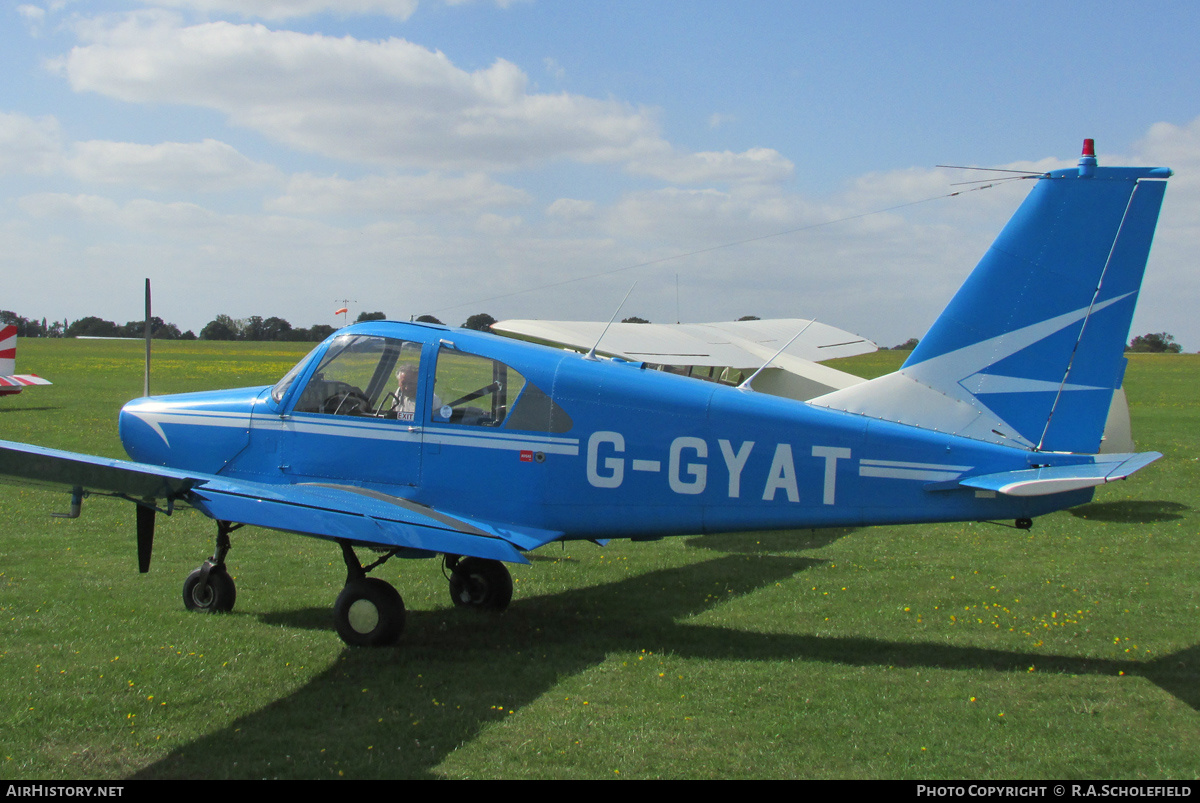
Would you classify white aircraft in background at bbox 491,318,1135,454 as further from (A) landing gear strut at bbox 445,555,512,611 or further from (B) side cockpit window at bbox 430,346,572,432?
(B) side cockpit window at bbox 430,346,572,432

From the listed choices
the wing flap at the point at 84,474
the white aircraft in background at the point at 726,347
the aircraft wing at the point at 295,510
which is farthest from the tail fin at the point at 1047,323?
the white aircraft in background at the point at 726,347

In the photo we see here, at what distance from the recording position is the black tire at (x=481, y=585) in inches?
284

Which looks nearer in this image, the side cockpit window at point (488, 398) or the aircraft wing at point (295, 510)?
the aircraft wing at point (295, 510)

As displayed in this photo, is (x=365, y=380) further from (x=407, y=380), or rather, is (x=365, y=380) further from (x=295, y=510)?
(x=295, y=510)

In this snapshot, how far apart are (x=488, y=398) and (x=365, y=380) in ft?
3.27

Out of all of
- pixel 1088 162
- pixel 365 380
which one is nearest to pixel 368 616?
pixel 365 380

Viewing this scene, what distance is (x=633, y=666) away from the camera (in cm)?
574

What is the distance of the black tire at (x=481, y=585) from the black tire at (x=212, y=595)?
1775mm

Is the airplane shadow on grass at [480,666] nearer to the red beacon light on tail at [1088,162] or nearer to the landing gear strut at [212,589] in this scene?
the landing gear strut at [212,589]

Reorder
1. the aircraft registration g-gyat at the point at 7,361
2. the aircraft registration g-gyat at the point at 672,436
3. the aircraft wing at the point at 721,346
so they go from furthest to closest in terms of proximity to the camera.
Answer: the aircraft registration g-gyat at the point at 7,361 < the aircraft wing at the point at 721,346 < the aircraft registration g-gyat at the point at 672,436

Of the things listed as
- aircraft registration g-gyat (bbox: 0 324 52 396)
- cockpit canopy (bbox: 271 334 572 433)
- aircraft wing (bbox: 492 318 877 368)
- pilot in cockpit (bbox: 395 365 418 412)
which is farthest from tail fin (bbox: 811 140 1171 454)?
aircraft registration g-gyat (bbox: 0 324 52 396)

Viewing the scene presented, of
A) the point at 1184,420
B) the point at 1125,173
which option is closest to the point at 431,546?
the point at 1125,173

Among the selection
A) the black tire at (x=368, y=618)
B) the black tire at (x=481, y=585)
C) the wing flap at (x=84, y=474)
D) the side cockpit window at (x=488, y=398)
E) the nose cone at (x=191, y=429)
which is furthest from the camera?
the black tire at (x=481, y=585)
